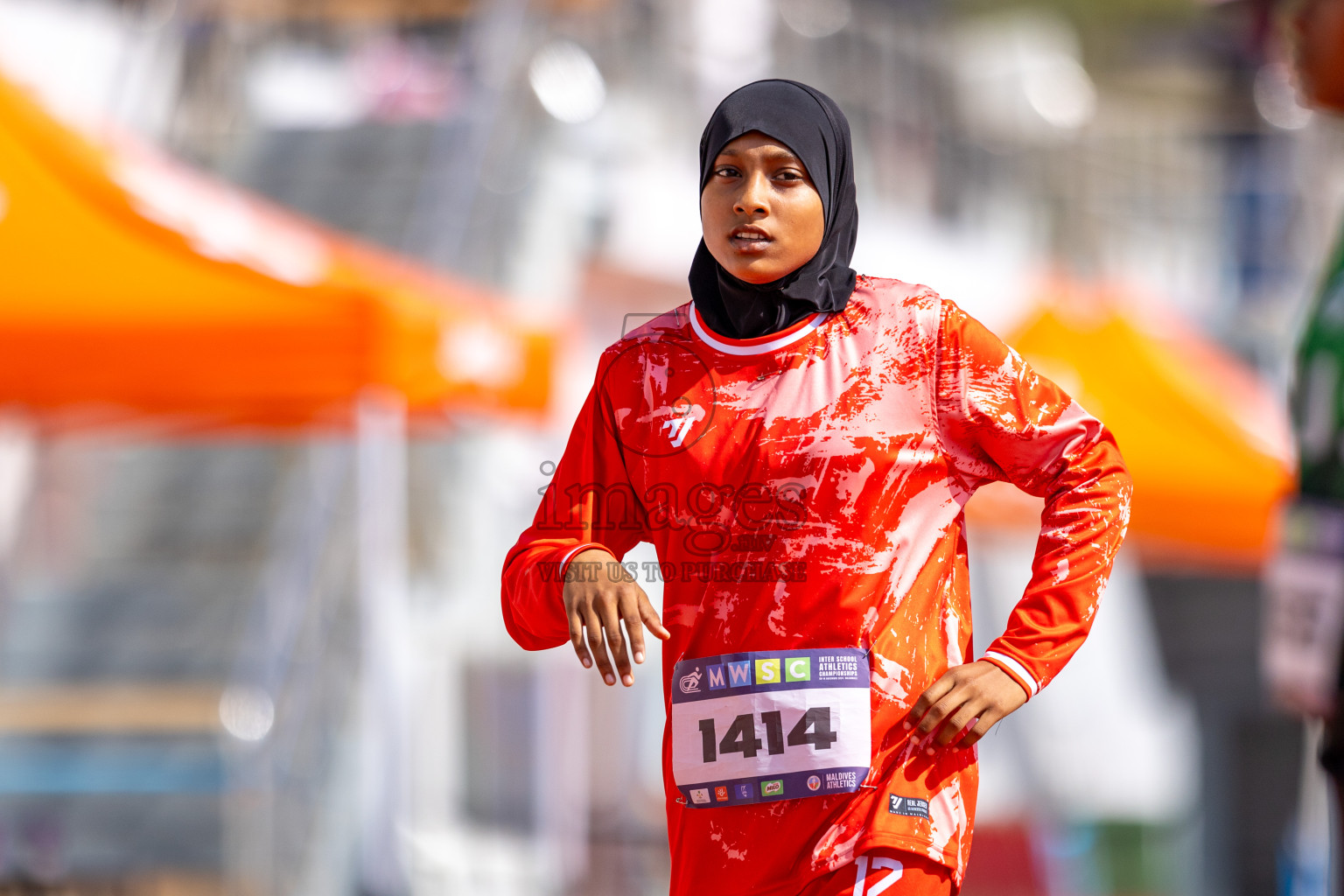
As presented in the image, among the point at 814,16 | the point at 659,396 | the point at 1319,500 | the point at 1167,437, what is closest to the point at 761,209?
the point at 659,396

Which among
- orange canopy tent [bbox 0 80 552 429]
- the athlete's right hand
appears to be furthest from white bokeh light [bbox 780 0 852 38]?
the athlete's right hand

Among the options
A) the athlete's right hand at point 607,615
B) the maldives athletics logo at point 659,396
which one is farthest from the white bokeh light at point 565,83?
the athlete's right hand at point 607,615

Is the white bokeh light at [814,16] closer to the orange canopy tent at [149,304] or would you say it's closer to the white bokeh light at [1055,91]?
the white bokeh light at [1055,91]

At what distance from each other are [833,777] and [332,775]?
4.82 m

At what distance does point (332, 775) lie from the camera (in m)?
6.55

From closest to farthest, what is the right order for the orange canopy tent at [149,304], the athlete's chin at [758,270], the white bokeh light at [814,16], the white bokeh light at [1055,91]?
the athlete's chin at [758,270] → the orange canopy tent at [149,304] → the white bokeh light at [814,16] → the white bokeh light at [1055,91]

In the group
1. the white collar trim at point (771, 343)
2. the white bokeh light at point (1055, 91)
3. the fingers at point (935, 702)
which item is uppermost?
the white bokeh light at point (1055, 91)

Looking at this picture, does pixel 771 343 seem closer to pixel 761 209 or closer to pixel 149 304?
pixel 761 209

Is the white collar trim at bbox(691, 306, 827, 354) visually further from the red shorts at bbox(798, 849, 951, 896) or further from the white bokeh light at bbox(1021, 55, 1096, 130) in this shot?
the white bokeh light at bbox(1021, 55, 1096, 130)

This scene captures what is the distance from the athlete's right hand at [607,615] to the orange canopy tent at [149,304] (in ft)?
10.4

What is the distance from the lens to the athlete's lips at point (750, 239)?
204 cm

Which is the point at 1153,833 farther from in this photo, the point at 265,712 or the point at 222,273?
the point at 222,273

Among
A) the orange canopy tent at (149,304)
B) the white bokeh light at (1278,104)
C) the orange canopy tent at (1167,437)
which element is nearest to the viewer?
the orange canopy tent at (149,304)

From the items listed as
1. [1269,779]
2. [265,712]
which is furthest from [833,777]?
[1269,779]
